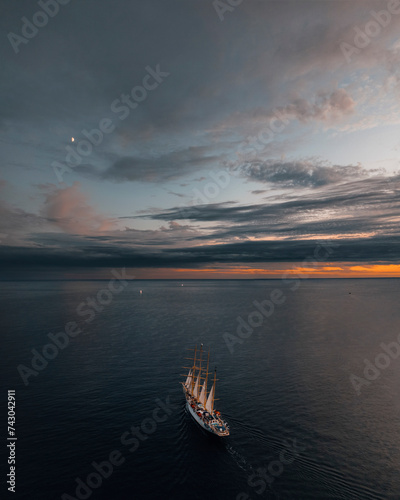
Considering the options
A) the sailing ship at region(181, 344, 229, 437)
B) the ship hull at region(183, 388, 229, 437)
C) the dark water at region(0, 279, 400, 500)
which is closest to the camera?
the dark water at region(0, 279, 400, 500)

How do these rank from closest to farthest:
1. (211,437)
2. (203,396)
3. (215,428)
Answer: (215,428) < (211,437) < (203,396)

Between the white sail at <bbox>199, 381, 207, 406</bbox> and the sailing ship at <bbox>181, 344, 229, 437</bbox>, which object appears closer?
the sailing ship at <bbox>181, 344, 229, 437</bbox>

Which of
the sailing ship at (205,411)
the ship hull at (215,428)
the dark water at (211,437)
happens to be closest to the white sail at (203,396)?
the sailing ship at (205,411)

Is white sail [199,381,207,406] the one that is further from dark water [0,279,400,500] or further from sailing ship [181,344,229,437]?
dark water [0,279,400,500]

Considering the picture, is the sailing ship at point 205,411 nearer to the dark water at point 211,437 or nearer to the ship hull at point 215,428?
the ship hull at point 215,428


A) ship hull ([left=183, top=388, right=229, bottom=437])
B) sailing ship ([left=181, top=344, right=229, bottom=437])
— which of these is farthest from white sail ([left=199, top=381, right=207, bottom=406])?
ship hull ([left=183, top=388, right=229, bottom=437])

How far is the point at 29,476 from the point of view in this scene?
146 ft

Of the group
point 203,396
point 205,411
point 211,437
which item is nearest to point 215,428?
point 211,437

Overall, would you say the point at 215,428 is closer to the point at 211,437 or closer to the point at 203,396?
the point at 211,437

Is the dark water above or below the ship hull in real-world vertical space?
below

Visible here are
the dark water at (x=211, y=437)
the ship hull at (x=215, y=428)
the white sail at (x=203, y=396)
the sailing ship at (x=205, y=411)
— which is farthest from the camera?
the white sail at (x=203, y=396)

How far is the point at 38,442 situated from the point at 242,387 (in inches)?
1871

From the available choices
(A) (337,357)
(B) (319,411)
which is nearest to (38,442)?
(B) (319,411)

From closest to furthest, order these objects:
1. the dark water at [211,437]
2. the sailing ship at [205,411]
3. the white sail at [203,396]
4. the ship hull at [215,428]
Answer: the dark water at [211,437]
the ship hull at [215,428]
the sailing ship at [205,411]
the white sail at [203,396]
